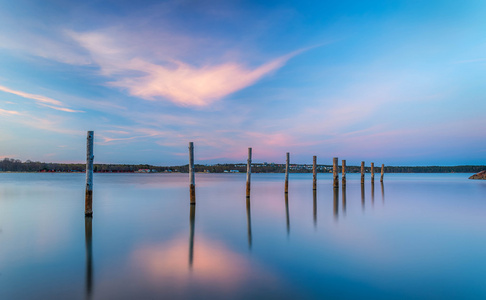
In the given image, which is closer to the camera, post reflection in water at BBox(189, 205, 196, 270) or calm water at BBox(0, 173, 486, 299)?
calm water at BBox(0, 173, 486, 299)

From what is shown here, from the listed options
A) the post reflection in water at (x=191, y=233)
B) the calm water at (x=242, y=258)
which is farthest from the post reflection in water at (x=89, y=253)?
the post reflection in water at (x=191, y=233)

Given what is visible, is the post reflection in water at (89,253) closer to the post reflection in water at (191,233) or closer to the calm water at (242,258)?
the calm water at (242,258)

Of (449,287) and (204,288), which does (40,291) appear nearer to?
(204,288)

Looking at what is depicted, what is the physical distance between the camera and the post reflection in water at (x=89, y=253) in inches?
178

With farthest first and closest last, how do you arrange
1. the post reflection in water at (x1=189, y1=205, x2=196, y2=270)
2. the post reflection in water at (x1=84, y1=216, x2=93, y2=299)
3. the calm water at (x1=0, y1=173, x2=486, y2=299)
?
the post reflection in water at (x1=189, y1=205, x2=196, y2=270), the post reflection in water at (x1=84, y1=216, x2=93, y2=299), the calm water at (x1=0, y1=173, x2=486, y2=299)

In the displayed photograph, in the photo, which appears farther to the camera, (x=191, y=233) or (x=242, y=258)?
(x=191, y=233)

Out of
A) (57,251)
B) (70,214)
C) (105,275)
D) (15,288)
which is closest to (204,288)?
(105,275)

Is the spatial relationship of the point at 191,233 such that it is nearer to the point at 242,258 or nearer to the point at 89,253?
the point at 89,253

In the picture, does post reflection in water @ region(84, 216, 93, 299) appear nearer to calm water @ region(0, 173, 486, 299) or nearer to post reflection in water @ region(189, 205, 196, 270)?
calm water @ region(0, 173, 486, 299)

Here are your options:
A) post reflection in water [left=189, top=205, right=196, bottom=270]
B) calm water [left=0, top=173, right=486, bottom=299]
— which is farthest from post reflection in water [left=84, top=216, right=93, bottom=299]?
post reflection in water [left=189, top=205, right=196, bottom=270]

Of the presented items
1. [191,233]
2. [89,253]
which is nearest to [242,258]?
[191,233]

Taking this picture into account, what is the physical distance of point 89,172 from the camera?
10.0 m

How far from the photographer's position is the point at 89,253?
655 centimetres

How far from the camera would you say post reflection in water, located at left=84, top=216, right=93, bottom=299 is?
4531mm
